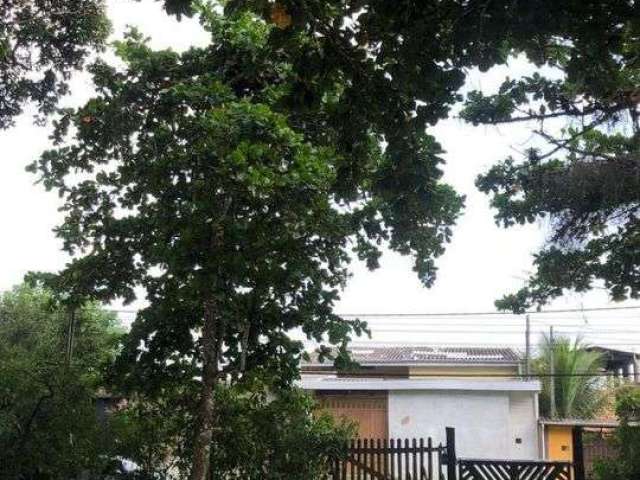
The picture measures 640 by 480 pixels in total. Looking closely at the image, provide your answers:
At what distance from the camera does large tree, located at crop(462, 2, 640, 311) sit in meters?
4.11

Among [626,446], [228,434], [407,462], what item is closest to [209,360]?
[228,434]

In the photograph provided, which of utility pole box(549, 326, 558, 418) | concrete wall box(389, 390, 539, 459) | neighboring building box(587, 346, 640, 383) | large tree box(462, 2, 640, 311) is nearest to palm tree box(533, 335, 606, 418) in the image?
utility pole box(549, 326, 558, 418)

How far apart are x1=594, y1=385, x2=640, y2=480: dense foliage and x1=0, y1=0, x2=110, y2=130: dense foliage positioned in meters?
9.02

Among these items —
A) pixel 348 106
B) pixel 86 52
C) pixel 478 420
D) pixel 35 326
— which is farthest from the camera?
pixel 35 326

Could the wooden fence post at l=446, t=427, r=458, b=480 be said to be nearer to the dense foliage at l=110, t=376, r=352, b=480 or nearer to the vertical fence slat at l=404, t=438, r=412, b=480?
the vertical fence slat at l=404, t=438, r=412, b=480

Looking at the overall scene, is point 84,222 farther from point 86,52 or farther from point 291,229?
point 291,229

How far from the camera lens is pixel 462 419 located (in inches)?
684

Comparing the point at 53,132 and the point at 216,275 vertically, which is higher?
the point at 53,132

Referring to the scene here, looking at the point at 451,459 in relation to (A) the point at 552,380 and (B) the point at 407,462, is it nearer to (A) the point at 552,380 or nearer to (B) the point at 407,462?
(B) the point at 407,462

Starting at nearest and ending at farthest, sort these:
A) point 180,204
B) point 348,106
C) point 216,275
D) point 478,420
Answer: point 348,106, point 216,275, point 180,204, point 478,420

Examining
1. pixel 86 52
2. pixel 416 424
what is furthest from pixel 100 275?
pixel 416 424

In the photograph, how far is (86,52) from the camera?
9609 millimetres

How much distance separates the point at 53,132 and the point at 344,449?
5.68 metres

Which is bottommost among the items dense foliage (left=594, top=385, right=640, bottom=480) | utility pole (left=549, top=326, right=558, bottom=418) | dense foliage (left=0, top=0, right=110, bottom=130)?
dense foliage (left=594, top=385, right=640, bottom=480)
